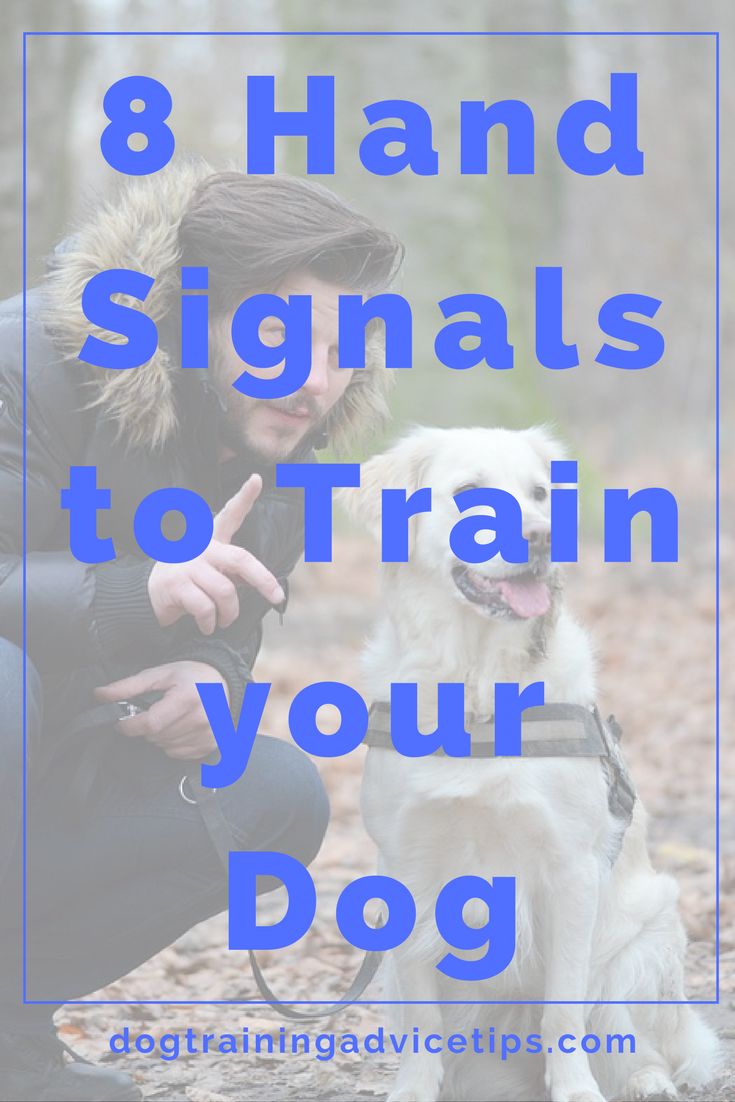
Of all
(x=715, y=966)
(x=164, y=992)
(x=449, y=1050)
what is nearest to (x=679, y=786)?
(x=715, y=966)

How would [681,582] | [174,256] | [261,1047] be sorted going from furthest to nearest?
[681,582]
[261,1047]
[174,256]

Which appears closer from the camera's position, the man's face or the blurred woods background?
the man's face

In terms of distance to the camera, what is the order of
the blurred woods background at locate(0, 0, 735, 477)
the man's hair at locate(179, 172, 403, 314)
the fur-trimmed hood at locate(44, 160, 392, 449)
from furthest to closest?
1. the blurred woods background at locate(0, 0, 735, 477)
2. the man's hair at locate(179, 172, 403, 314)
3. the fur-trimmed hood at locate(44, 160, 392, 449)

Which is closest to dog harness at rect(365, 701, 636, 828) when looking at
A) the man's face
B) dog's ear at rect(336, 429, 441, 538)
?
dog's ear at rect(336, 429, 441, 538)

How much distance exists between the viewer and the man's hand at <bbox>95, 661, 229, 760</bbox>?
2.94 metres

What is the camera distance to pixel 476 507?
3068 mm

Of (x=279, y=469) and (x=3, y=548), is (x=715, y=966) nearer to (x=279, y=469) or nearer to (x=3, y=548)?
(x=279, y=469)

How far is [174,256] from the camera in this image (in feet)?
9.55

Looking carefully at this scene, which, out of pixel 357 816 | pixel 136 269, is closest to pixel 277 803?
pixel 136 269

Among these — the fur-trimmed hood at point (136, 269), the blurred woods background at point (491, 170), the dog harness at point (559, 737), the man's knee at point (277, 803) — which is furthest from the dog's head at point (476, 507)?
the blurred woods background at point (491, 170)

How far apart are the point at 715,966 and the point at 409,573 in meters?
1.46

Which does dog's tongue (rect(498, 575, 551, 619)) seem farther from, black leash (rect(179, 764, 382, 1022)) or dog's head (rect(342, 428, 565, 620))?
black leash (rect(179, 764, 382, 1022))

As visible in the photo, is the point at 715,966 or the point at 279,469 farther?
the point at 715,966

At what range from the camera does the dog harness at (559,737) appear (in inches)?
113
